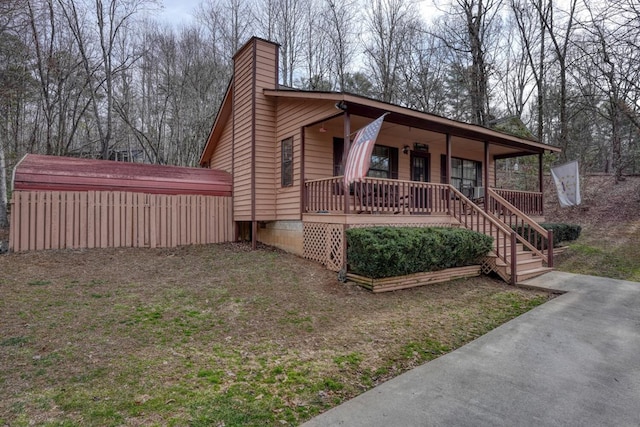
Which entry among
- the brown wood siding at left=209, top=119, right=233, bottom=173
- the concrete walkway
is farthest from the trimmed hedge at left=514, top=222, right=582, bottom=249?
the brown wood siding at left=209, top=119, right=233, bottom=173

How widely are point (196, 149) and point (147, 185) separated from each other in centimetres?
1178

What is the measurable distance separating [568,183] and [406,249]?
9327 mm

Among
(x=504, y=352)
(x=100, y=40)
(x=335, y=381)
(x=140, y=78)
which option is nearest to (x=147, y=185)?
(x=335, y=381)

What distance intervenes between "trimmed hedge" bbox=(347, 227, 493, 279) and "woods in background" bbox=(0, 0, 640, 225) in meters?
11.0

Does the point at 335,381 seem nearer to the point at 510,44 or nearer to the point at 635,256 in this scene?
the point at 635,256

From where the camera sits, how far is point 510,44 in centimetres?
2412

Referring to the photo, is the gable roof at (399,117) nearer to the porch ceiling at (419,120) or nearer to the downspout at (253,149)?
the porch ceiling at (419,120)

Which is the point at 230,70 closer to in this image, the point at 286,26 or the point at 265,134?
the point at 286,26

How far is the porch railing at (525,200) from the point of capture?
41.1 ft

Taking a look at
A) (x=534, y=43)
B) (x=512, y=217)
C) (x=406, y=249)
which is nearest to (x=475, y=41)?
(x=534, y=43)

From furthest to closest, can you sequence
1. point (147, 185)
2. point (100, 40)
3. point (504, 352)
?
1. point (100, 40)
2. point (147, 185)
3. point (504, 352)

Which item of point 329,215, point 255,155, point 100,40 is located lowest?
point 329,215

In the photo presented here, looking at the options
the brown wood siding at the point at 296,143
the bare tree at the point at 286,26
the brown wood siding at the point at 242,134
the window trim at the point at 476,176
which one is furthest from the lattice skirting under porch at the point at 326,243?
the bare tree at the point at 286,26

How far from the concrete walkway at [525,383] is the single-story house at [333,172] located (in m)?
3.17
